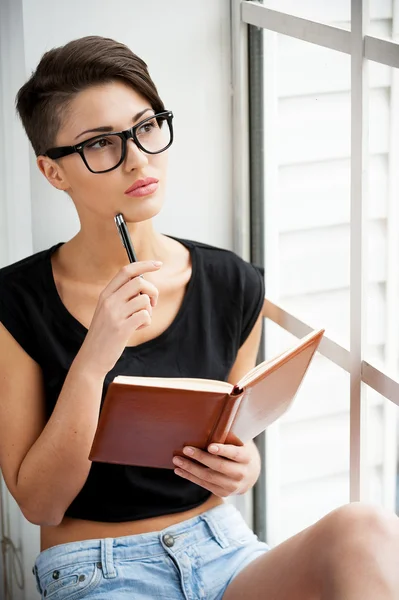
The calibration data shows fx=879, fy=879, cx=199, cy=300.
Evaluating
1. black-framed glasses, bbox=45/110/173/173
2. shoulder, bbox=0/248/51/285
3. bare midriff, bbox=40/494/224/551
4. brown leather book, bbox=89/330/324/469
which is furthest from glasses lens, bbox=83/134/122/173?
bare midriff, bbox=40/494/224/551

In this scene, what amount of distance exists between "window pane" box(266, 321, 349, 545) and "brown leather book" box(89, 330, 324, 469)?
496 mm

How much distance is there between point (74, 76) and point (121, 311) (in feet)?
1.30

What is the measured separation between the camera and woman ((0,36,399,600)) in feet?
4.54

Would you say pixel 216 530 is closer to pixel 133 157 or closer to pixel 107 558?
pixel 107 558

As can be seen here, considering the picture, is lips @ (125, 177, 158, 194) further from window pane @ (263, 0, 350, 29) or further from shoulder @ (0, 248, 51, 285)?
window pane @ (263, 0, 350, 29)

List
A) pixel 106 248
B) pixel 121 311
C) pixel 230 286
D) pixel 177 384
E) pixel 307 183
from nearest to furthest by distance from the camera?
pixel 177 384 < pixel 121 311 < pixel 106 248 < pixel 230 286 < pixel 307 183

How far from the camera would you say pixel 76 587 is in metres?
1.47

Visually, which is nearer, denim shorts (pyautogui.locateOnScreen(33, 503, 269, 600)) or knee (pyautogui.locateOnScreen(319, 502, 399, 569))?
knee (pyautogui.locateOnScreen(319, 502, 399, 569))

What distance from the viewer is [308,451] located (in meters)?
1.99

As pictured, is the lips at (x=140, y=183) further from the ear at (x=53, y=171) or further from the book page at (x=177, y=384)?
the book page at (x=177, y=384)

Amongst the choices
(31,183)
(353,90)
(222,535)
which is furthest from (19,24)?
(222,535)

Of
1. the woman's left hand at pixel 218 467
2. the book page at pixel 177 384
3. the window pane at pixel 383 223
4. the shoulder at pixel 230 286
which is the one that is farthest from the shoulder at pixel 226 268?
the book page at pixel 177 384

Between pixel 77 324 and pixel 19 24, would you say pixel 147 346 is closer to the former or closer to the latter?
pixel 77 324

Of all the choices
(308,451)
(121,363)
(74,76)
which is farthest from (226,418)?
(308,451)
